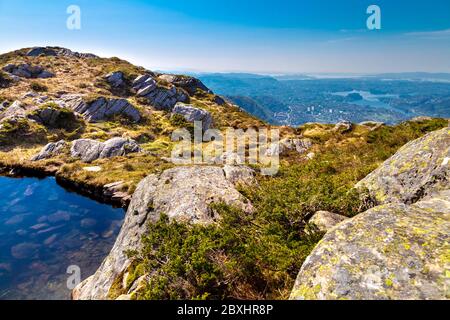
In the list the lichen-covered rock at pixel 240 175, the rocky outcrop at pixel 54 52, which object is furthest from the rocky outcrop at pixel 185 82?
the lichen-covered rock at pixel 240 175

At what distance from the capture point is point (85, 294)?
13766mm

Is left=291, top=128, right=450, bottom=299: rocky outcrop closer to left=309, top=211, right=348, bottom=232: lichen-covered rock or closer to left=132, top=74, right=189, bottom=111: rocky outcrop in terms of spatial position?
left=309, top=211, right=348, bottom=232: lichen-covered rock

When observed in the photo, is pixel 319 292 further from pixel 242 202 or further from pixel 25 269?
pixel 25 269

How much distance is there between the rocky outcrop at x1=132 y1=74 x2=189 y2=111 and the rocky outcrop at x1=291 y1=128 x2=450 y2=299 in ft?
282

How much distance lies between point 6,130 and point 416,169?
62.8 m

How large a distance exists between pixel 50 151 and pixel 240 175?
41685 mm

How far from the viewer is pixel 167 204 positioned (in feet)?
44.4

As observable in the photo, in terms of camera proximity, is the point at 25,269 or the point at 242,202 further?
the point at 25,269

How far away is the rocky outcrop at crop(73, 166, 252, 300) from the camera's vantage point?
12023 millimetres

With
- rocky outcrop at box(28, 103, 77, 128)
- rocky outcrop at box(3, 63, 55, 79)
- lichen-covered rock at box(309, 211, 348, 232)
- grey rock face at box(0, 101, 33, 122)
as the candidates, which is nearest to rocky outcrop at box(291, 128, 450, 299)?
lichen-covered rock at box(309, 211, 348, 232)

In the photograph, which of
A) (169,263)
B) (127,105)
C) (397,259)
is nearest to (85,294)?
(169,263)

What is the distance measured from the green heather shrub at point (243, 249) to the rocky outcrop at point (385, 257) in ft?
5.59

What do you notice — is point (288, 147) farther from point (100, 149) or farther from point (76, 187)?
point (100, 149)

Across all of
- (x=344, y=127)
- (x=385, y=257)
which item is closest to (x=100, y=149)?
(x=344, y=127)
